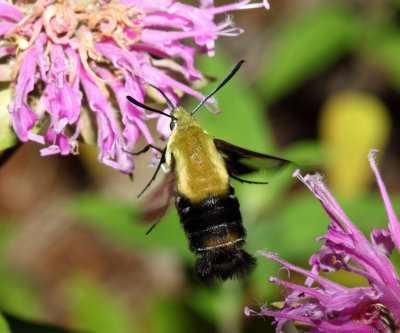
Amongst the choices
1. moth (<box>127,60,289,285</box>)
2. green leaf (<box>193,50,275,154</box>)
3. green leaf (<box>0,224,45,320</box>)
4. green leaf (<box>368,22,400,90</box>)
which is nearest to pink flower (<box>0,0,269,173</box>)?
moth (<box>127,60,289,285</box>)

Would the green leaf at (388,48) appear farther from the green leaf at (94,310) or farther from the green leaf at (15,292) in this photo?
the green leaf at (15,292)

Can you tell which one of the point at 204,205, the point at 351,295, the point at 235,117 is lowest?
the point at 235,117

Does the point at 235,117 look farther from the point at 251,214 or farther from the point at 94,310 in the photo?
the point at 94,310

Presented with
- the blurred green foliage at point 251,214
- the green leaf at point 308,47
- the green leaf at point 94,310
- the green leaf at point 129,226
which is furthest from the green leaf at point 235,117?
the green leaf at point 94,310

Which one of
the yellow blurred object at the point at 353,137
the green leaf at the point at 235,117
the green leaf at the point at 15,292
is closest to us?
the green leaf at the point at 235,117

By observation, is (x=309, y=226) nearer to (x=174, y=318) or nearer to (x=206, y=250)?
(x=174, y=318)

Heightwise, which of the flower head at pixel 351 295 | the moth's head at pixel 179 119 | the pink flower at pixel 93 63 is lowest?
the flower head at pixel 351 295

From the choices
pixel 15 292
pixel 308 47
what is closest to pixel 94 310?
pixel 15 292

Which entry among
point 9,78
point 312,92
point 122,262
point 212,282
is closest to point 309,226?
point 212,282
